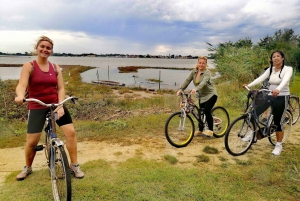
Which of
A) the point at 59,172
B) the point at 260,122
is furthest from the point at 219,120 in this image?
the point at 59,172

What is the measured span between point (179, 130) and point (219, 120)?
1.27 meters

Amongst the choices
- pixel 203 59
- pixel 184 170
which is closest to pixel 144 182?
pixel 184 170

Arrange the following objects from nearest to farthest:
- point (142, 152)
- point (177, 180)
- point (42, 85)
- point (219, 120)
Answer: point (42, 85) < point (177, 180) < point (142, 152) < point (219, 120)

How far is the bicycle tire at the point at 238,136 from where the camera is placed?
14.2ft

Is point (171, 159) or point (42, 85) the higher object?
point (42, 85)

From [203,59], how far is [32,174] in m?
3.82

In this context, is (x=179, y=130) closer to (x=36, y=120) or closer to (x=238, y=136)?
(x=238, y=136)

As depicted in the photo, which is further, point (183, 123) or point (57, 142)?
point (183, 123)

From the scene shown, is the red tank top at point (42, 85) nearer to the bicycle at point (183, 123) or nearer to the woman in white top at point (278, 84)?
the bicycle at point (183, 123)

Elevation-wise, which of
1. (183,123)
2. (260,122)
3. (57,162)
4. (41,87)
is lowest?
(57,162)

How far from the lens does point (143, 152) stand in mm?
4754

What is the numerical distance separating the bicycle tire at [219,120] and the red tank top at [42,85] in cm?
379

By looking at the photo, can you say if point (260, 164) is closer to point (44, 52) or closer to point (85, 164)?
point (85, 164)

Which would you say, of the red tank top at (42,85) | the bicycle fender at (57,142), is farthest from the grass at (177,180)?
the red tank top at (42,85)
